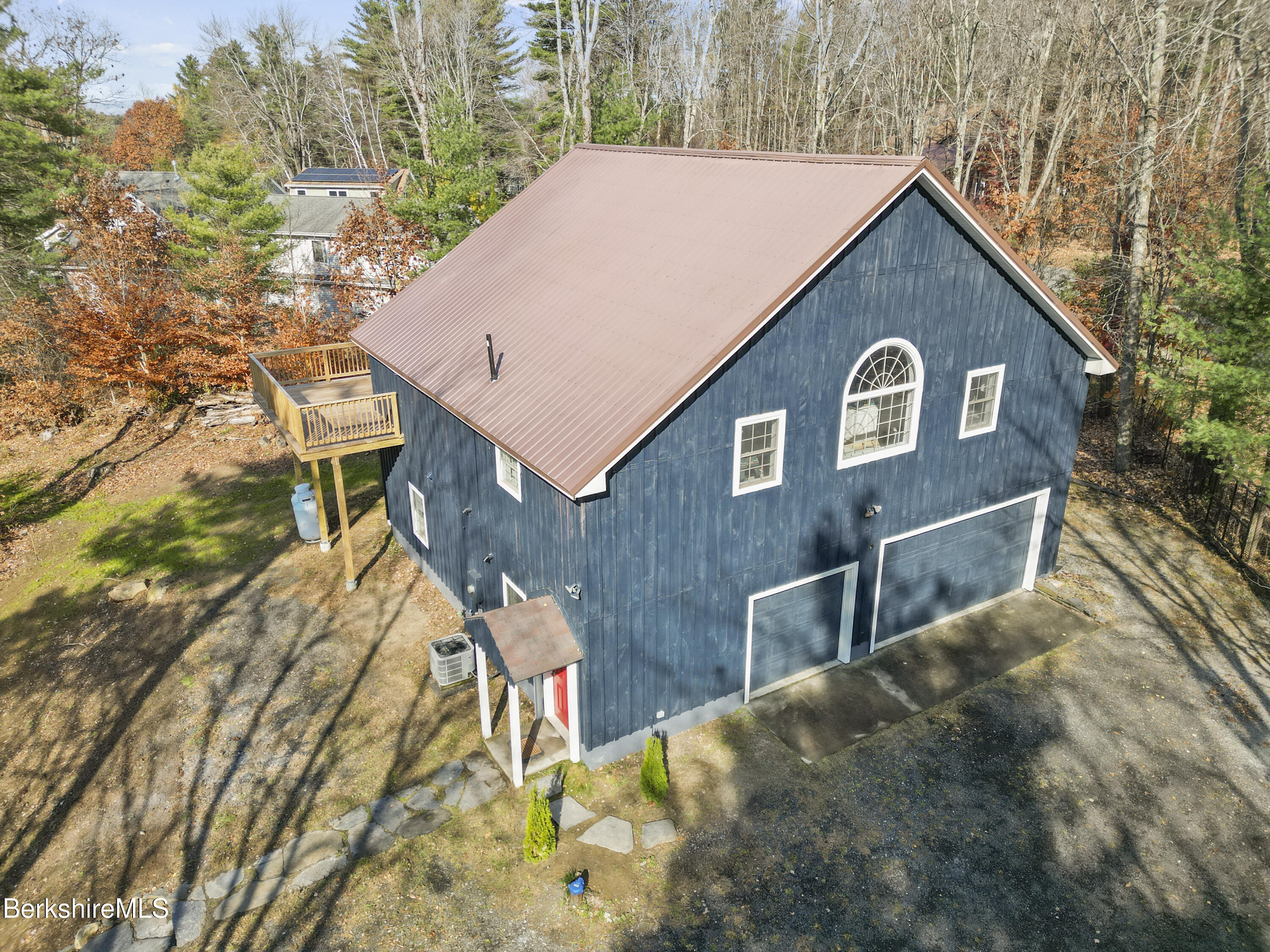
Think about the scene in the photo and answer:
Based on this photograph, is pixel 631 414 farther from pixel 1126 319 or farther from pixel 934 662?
pixel 1126 319

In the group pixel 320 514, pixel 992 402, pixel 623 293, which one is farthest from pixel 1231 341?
pixel 320 514

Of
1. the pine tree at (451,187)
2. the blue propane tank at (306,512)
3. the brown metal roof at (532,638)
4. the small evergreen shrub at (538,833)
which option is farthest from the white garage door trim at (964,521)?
the pine tree at (451,187)

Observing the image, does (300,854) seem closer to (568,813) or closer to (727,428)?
(568,813)

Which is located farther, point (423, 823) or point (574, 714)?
point (574, 714)

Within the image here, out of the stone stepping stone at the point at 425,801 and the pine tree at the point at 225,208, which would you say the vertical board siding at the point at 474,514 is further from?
the pine tree at the point at 225,208

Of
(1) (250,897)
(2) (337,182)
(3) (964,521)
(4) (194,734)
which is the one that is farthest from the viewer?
(2) (337,182)

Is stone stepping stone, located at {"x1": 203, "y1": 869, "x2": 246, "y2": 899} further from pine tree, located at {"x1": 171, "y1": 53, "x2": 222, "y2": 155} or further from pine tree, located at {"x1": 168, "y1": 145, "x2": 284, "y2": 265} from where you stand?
pine tree, located at {"x1": 171, "y1": 53, "x2": 222, "y2": 155}
